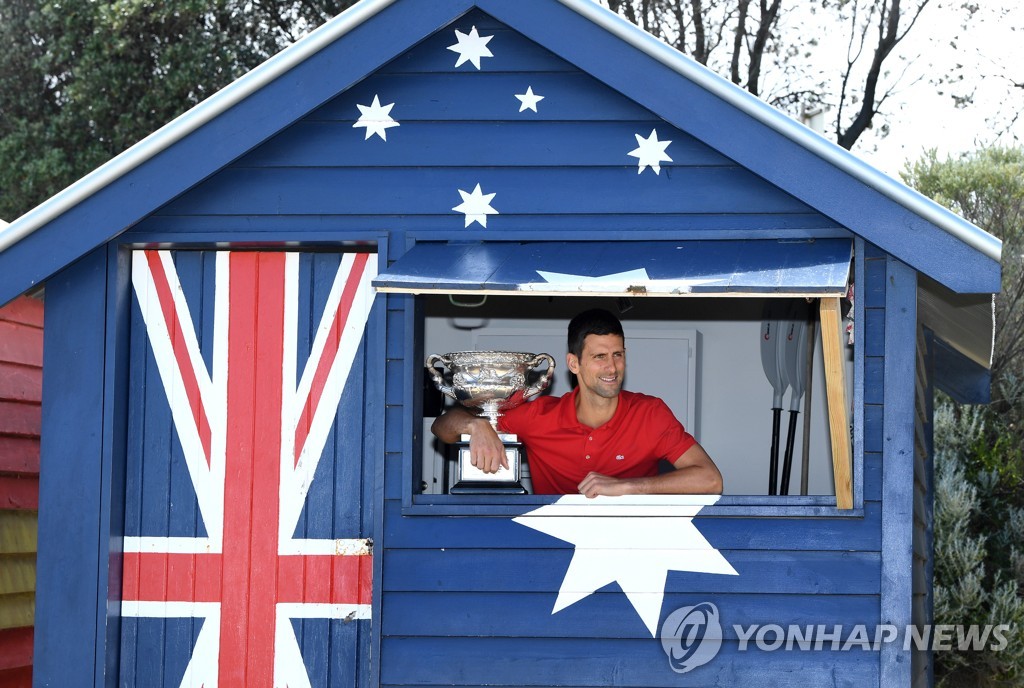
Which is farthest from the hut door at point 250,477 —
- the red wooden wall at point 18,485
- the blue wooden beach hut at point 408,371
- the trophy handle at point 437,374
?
the red wooden wall at point 18,485

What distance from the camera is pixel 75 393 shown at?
5234mm

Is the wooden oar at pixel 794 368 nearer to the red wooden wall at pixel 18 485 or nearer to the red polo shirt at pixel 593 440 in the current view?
the red polo shirt at pixel 593 440

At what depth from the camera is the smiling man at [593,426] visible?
5.43 metres

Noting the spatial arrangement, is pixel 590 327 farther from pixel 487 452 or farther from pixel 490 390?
pixel 487 452

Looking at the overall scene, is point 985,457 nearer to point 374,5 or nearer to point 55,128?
point 374,5

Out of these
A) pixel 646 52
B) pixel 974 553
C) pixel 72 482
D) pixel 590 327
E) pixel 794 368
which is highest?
pixel 646 52

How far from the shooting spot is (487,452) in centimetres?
510

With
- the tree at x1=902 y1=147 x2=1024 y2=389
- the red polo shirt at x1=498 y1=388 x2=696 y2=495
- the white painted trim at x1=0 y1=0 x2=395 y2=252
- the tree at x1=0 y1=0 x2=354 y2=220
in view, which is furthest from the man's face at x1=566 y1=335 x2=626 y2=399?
the tree at x1=0 y1=0 x2=354 y2=220

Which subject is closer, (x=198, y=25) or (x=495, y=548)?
(x=495, y=548)

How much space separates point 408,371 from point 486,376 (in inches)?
13.5

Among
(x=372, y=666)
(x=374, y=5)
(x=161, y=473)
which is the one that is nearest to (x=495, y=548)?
(x=372, y=666)

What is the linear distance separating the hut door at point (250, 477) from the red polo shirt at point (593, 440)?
0.79m

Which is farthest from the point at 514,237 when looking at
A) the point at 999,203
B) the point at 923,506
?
the point at 999,203

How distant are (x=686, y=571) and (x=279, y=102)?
8.01 feet
